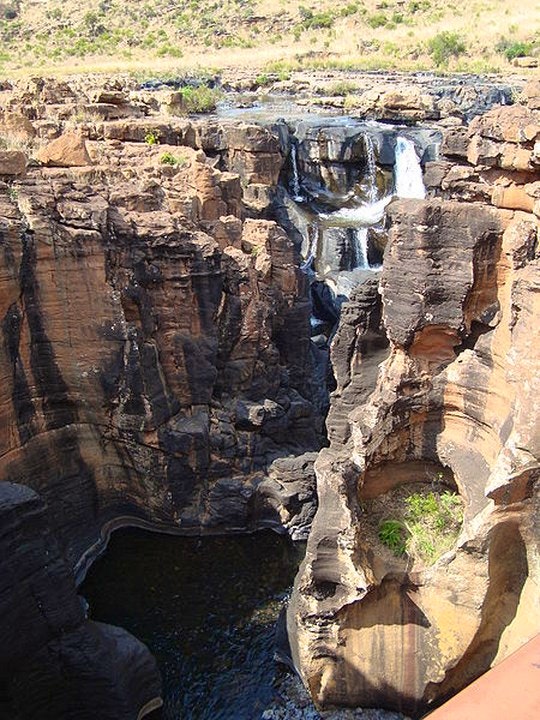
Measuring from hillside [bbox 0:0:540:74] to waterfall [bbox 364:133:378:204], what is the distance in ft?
83.9

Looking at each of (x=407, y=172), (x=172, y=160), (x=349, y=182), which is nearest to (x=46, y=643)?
(x=172, y=160)

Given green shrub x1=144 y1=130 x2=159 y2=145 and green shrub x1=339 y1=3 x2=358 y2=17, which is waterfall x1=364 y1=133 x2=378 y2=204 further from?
green shrub x1=339 y1=3 x2=358 y2=17

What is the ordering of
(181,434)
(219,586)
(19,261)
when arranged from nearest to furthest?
(19,261)
(219,586)
(181,434)

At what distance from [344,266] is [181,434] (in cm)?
1467

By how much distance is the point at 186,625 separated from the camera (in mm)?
16469

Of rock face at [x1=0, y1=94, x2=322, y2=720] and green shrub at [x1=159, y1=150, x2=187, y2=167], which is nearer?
rock face at [x1=0, y1=94, x2=322, y2=720]

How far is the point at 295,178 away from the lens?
36.2m

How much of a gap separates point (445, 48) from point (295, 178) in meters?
32.2

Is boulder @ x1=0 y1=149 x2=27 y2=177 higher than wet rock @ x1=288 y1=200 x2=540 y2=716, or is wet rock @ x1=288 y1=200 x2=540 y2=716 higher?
boulder @ x1=0 y1=149 x2=27 y2=177

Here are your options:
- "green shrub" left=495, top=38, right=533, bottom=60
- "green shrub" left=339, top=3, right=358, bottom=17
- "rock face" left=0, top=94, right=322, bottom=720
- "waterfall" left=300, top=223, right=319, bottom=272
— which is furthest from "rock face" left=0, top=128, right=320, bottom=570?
"green shrub" left=339, top=3, right=358, bottom=17

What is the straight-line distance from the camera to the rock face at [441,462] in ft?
37.7

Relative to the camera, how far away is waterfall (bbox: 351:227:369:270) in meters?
31.8

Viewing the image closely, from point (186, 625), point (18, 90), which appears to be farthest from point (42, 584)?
point (18, 90)

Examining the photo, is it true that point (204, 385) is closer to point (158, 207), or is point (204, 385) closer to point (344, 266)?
point (158, 207)
